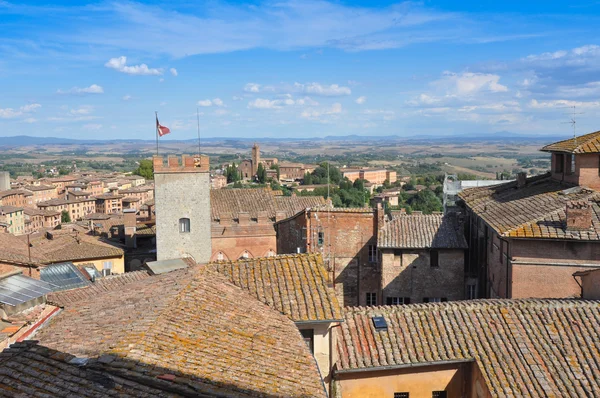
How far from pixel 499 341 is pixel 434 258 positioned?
39.7ft

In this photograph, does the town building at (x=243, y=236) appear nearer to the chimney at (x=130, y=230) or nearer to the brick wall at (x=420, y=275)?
the chimney at (x=130, y=230)

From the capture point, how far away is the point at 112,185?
147 metres

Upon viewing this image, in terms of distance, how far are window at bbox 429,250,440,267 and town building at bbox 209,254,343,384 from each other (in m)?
12.7

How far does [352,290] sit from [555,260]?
10.6 meters

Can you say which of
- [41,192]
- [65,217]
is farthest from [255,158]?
[65,217]

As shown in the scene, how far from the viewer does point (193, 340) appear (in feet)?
30.3

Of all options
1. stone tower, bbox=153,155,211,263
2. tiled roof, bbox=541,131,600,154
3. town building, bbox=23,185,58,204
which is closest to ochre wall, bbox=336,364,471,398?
tiled roof, bbox=541,131,600,154

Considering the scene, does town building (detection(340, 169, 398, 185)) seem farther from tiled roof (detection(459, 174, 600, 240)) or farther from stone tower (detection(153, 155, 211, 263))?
tiled roof (detection(459, 174, 600, 240))

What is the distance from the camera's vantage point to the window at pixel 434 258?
25.5m

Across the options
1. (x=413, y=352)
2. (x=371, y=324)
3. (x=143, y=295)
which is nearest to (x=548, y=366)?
(x=413, y=352)

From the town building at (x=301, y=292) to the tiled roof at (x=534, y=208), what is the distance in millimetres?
9148

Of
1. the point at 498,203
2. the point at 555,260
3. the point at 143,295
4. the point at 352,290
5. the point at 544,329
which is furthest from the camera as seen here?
the point at 352,290

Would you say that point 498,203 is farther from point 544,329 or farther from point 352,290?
point 544,329

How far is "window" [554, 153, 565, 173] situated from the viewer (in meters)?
25.0
